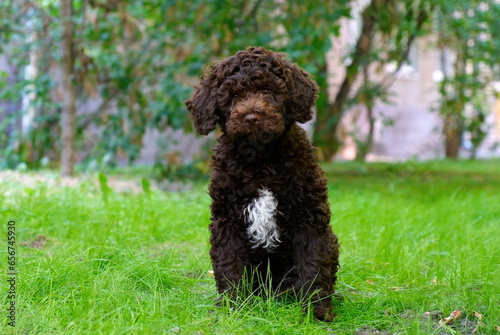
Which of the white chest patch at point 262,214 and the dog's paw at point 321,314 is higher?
the white chest patch at point 262,214

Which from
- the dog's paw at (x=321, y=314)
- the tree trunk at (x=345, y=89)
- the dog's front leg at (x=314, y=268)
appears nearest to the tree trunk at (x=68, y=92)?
the tree trunk at (x=345, y=89)

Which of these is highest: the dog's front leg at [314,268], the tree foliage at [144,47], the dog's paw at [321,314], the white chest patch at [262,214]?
the tree foliage at [144,47]

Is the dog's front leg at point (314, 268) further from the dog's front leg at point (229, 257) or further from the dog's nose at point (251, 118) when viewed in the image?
the dog's nose at point (251, 118)

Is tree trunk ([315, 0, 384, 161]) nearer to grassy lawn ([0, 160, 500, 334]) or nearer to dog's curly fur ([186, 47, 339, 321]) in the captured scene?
grassy lawn ([0, 160, 500, 334])

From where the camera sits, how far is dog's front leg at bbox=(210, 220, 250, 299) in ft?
9.87

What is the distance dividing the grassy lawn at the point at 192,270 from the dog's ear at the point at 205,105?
38.1 inches

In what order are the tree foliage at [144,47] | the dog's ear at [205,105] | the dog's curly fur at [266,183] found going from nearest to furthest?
1. the dog's curly fur at [266,183]
2. the dog's ear at [205,105]
3. the tree foliage at [144,47]

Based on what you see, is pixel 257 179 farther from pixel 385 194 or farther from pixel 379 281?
pixel 385 194

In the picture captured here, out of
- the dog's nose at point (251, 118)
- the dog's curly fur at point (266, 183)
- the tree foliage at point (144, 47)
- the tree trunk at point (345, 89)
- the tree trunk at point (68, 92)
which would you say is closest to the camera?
the dog's nose at point (251, 118)

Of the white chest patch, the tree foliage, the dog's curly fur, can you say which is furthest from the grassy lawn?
the tree foliage

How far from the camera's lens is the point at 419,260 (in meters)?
4.21

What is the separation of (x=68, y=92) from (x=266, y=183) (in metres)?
6.12

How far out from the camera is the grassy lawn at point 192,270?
2797mm

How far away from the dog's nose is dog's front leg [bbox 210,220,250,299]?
0.60 meters
